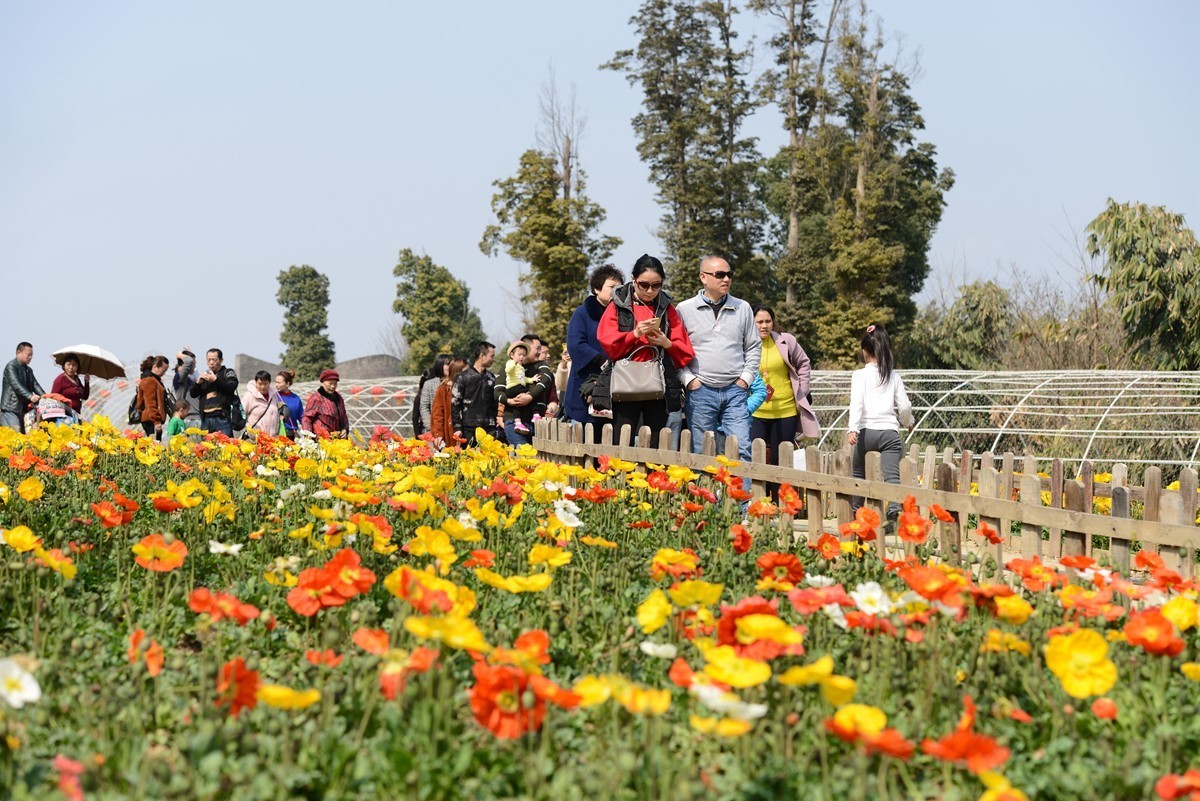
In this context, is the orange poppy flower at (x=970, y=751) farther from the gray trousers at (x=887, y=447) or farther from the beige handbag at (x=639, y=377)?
the gray trousers at (x=887, y=447)

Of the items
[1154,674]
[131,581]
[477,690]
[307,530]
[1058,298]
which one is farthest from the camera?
[1058,298]

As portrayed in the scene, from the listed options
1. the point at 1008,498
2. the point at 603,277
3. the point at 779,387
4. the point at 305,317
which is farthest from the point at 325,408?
the point at 305,317

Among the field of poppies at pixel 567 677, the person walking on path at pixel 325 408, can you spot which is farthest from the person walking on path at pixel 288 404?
the field of poppies at pixel 567 677

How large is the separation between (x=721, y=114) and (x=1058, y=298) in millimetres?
12190

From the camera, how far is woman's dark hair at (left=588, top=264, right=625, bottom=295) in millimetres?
8117

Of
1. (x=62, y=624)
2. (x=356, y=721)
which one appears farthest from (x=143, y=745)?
(x=62, y=624)

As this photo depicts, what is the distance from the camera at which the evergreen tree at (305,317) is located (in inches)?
2404

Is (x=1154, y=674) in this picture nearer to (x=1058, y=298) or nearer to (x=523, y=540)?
(x=523, y=540)

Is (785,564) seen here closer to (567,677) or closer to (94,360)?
(567,677)

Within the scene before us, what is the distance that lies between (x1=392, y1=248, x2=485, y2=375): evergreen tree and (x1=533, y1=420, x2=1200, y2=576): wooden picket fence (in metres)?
44.8

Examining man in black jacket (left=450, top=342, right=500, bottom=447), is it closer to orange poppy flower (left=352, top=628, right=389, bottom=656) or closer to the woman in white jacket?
the woman in white jacket

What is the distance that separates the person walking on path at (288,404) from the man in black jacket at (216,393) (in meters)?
0.66

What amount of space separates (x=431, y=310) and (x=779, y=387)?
4701 centimetres

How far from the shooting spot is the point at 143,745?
8.98 feet
